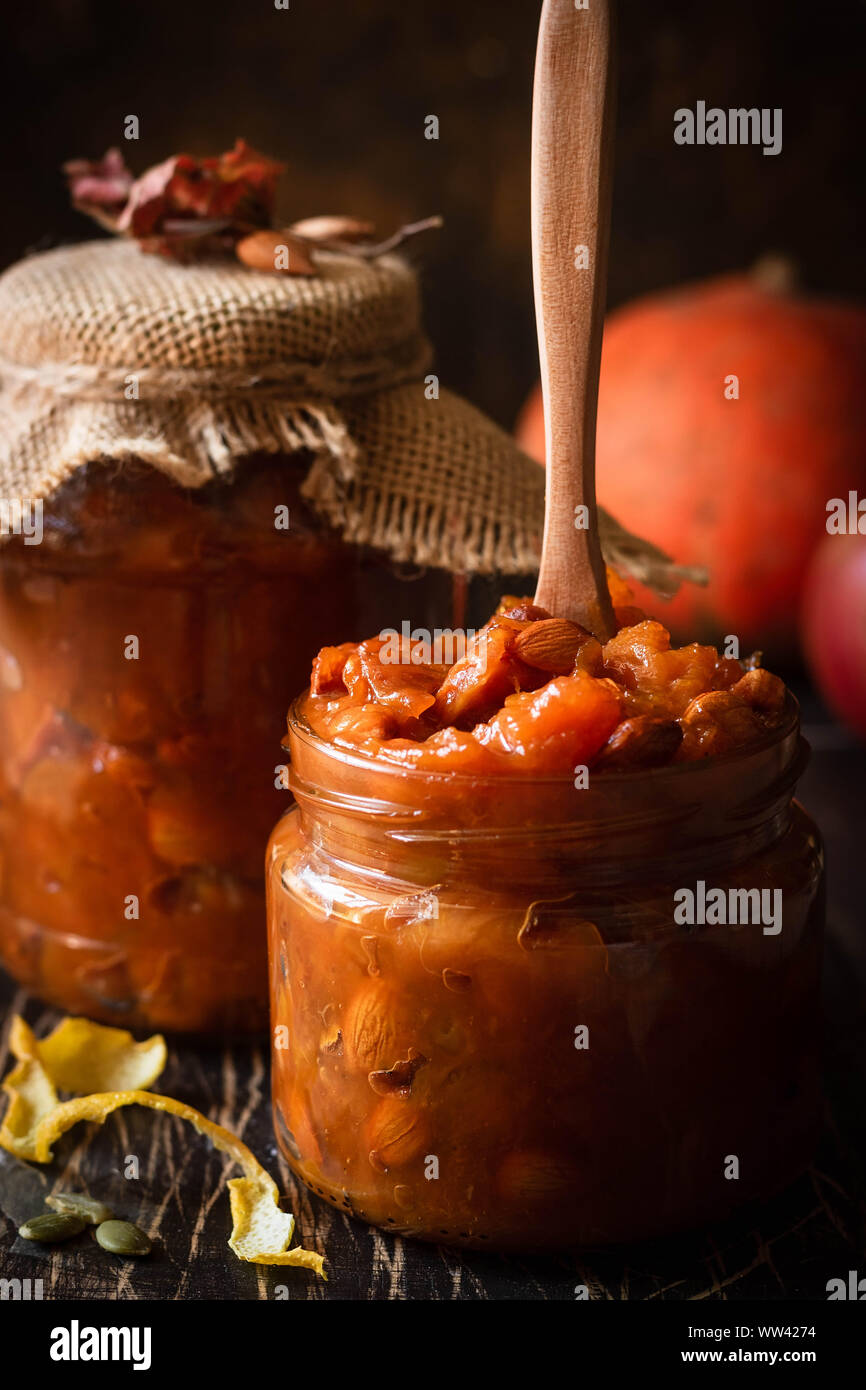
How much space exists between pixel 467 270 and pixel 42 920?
1327 mm

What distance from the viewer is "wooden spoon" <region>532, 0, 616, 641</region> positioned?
1023mm

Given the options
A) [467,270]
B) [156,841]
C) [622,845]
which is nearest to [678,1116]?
[622,845]

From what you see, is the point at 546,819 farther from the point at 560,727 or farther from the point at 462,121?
the point at 462,121

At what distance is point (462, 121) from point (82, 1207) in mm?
1695

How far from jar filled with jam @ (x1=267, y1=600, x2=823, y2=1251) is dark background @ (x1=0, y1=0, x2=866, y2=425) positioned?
1.26 metres

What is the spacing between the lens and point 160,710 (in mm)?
1288

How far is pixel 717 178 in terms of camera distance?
2318 mm

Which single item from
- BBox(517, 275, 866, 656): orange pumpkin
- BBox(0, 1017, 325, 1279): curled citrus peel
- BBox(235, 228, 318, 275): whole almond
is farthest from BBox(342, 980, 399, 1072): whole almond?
BBox(517, 275, 866, 656): orange pumpkin

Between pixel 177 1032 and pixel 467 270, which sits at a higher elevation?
pixel 467 270

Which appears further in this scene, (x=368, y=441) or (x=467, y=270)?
(x=467, y=270)
